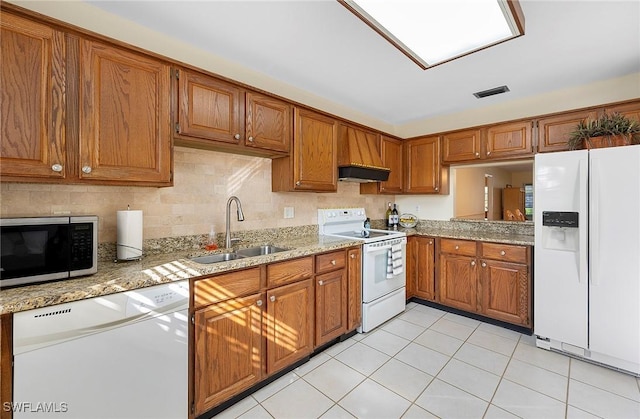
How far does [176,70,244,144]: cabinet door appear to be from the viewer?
1777 millimetres

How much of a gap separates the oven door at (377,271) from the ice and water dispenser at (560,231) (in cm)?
130

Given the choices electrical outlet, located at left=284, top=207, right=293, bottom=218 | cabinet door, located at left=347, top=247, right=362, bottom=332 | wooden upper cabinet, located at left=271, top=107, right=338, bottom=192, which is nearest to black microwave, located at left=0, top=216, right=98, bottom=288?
wooden upper cabinet, located at left=271, top=107, right=338, bottom=192

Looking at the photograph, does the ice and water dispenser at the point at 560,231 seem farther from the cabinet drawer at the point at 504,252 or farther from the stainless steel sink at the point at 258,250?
the stainless steel sink at the point at 258,250

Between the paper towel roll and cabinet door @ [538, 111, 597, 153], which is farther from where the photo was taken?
cabinet door @ [538, 111, 597, 153]

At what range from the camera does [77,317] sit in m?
1.17

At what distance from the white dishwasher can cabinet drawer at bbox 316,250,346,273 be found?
1.06 meters

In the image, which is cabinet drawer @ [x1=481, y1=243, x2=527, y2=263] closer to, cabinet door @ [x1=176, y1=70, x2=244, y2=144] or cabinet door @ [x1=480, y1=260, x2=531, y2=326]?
cabinet door @ [x1=480, y1=260, x2=531, y2=326]

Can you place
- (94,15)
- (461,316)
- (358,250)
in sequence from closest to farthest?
(94,15), (358,250), (461,316)

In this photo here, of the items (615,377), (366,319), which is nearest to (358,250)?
(366,319)

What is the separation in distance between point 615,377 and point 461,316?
1.23m

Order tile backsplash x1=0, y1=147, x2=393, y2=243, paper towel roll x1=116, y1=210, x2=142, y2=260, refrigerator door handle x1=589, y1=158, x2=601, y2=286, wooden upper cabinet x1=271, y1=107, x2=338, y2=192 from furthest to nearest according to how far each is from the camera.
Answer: wooden upper cabinet x1=271, y1=107, x2=338, y2=192
refrigerator door handle x1=589, y1=158, x2=601, y2=286
paper towel roll x1=116, y1=210, x2=142, y2=260
tile backsplash x1=0, y1=147, x2=393, y2=243

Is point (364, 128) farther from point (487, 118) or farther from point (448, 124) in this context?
point (487, 118)

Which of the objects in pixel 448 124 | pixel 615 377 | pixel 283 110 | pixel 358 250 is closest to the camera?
pixel 615 377

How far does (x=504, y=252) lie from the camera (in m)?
2.76
